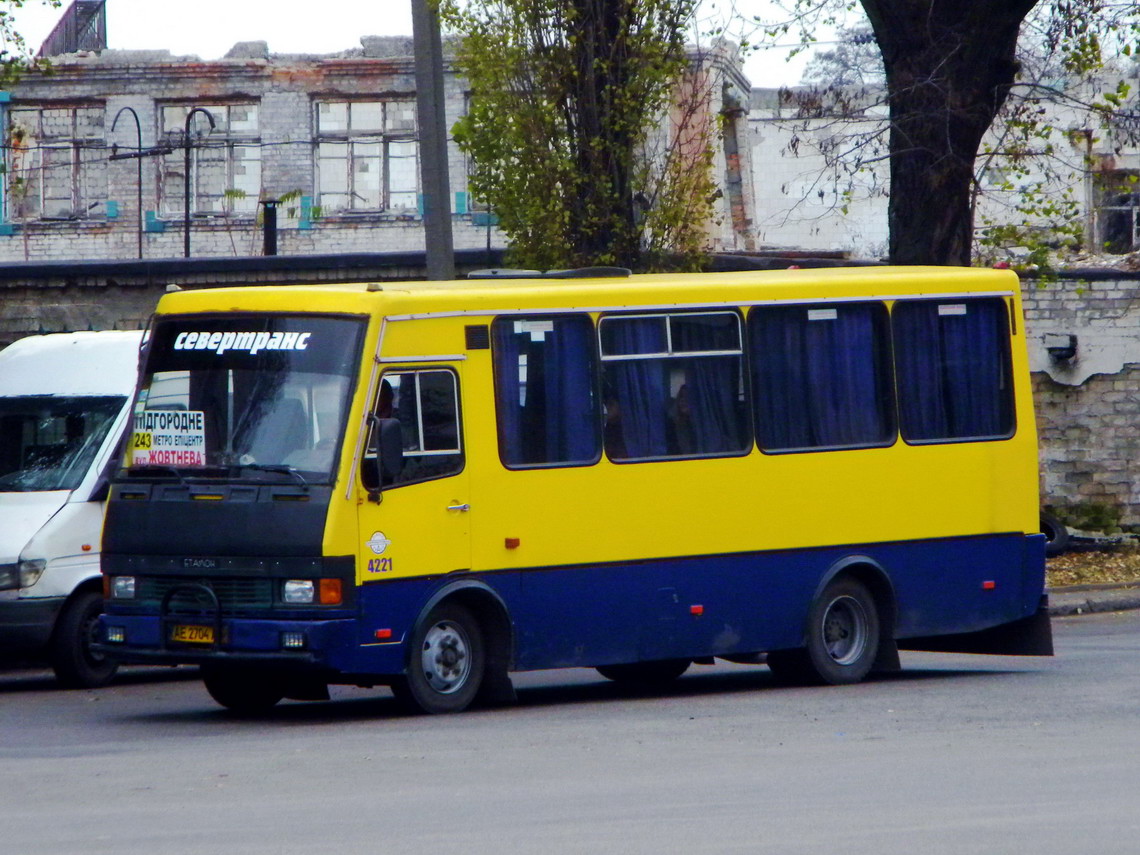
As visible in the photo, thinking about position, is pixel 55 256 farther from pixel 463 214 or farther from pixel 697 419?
pixel 697 419

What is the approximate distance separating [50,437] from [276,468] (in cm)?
393

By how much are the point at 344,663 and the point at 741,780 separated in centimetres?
291

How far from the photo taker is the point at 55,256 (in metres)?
38.8

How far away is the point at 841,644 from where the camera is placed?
13.7 metres

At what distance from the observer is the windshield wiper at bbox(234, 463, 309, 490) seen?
11297 millimetres

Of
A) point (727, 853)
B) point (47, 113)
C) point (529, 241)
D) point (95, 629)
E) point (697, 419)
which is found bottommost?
point (727, 853)

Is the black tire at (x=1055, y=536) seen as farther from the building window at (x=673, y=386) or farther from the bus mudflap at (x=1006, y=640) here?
the building window at (x=673, y=386)

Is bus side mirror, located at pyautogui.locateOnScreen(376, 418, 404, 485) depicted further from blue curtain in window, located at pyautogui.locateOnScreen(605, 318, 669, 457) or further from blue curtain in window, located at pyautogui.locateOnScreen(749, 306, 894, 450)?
blue curtain in window, located at pyautogui.locateOnScreen(749, 306, 894, 450)

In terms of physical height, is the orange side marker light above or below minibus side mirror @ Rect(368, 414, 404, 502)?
below

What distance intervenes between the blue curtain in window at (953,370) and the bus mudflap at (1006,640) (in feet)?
4.46

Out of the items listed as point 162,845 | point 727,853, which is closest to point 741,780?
point 727,853

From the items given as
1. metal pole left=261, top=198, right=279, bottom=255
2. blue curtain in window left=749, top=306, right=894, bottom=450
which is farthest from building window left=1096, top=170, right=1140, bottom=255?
blue curtain in window left=749, top=306, right=894, bottom=450

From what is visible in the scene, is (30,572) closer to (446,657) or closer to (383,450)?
(446,657)

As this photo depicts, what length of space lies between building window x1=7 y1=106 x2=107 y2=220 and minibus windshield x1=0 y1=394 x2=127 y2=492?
24.7m
